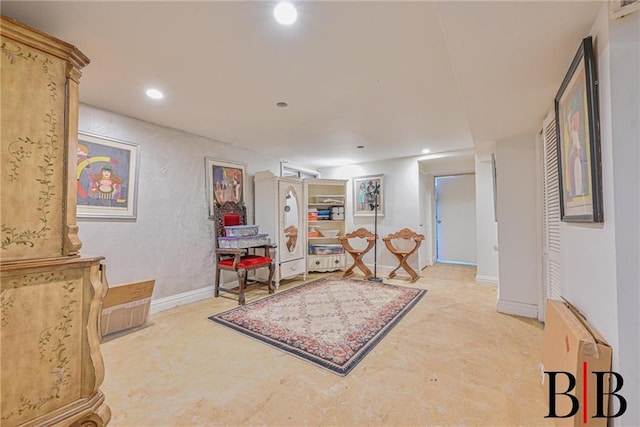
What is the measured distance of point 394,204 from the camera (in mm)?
5016

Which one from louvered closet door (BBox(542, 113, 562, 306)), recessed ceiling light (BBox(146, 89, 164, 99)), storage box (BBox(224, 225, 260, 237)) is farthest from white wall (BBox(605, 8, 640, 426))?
storage box (BBox(224, 225, 260, 237))

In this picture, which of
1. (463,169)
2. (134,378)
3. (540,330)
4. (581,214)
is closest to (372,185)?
(463,169)

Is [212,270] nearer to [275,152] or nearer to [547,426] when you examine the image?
[275,152]

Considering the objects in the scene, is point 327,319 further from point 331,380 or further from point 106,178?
point 106,178

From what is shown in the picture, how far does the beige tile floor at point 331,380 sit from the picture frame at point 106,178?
1.26 m

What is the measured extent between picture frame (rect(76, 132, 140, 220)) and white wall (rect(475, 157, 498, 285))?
4.82 metres

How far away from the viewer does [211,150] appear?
367 cm

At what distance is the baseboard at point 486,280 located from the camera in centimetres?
406

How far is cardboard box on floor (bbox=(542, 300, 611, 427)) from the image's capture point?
102cm

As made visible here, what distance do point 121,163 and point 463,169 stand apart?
5539 millimetres

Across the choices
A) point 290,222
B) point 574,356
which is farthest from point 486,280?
point 574,356

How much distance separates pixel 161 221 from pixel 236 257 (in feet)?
3.21

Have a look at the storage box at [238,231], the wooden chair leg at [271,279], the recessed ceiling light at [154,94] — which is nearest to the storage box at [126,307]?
the storage box at [238,231]

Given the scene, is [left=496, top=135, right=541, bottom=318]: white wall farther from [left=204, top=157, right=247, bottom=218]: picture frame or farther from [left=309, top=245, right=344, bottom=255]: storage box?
[left=204, top=157, right=247, bottom=218]: picture frame
